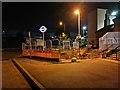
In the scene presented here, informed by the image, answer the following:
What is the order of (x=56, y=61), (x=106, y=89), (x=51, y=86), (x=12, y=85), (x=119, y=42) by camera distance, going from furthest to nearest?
1. (x=119, y=42)
2. (x=56, y=61)
3. (x=12, y=85)
4. (x=51, y=86)
5. (x=106, y=89)

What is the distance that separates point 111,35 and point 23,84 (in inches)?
751

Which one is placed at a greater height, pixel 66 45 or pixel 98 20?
pixel 98 20

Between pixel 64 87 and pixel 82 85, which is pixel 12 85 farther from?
pixel 82 85

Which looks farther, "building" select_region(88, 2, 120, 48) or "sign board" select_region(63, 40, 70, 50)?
"building" select_region(88, 2, 120, 48)

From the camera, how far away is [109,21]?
40.4m

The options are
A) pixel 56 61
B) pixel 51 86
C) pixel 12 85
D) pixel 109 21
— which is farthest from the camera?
pixel 109 21

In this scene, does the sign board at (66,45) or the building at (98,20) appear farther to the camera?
the building at (98,20)

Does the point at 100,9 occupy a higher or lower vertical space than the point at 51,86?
higher

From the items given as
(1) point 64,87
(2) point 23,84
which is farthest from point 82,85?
(2) point 23,84

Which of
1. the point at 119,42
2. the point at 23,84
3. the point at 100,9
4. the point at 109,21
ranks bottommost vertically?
the point at 23,84

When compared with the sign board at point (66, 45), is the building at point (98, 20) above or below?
above

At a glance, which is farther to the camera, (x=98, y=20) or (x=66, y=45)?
(x=98, y=20)

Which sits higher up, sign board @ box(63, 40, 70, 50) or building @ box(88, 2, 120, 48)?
building @ box(88, 2, 120, 48)

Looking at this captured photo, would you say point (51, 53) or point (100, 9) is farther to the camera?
point (100, 9)
